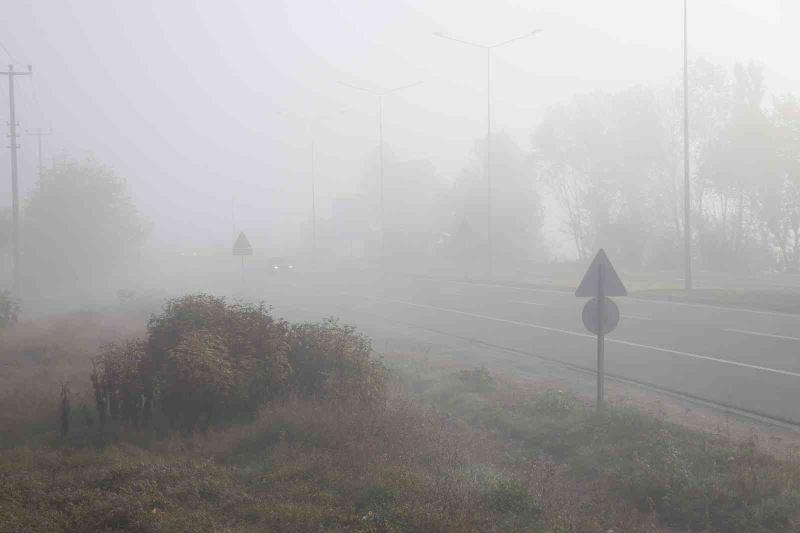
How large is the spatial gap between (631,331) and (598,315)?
27.8 ft

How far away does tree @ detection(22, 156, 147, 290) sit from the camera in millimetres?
45031

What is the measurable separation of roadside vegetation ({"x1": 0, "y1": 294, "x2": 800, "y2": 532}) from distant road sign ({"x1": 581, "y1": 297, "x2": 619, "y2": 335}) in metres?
1.16

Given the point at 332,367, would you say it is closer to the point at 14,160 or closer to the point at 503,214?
the point at 14,160

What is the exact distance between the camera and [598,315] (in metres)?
9.83

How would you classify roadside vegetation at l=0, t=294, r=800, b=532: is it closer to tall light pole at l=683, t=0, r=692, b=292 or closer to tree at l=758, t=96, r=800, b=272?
tall light pole at l=683, t=0, r=692, b=292

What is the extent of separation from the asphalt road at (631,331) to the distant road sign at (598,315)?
2.27m

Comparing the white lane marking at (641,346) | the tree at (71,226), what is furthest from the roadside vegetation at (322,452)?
the tree at (71,226)

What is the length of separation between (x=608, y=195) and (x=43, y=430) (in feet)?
138

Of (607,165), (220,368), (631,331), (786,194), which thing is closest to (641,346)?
(631,331)

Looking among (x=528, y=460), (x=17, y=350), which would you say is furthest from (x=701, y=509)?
(x=17, y=350)

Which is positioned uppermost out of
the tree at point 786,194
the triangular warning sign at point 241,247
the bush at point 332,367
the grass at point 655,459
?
the tree at point 786,194

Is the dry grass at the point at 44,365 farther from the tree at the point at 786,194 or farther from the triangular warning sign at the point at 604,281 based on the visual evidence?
the tree at the point at 786,194

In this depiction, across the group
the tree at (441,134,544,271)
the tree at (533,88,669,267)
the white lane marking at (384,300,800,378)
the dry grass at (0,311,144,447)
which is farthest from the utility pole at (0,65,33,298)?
the tree at (533,88,669,267)

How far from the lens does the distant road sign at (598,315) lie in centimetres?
977
